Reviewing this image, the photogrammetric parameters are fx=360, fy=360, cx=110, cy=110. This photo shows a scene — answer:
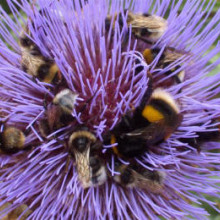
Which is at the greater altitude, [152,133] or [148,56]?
[148,56]

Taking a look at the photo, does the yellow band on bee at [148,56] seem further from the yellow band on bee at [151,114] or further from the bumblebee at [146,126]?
the yellow band on bee at [151,114]

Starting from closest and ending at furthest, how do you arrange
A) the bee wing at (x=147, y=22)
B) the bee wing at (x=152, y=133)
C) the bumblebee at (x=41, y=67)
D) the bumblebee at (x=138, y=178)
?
the bee wing at (x=152, y=133) → the bumblebee at (x=138, y=178) → the bumblebee at (x=41, y=67) → the bee wing at (x=147, y=22)

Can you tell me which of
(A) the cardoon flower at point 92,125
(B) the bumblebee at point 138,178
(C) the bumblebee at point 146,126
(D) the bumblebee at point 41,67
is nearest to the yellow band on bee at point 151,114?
(C) the bumblebee at point 146,126

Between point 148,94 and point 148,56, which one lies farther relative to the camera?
point 148,56

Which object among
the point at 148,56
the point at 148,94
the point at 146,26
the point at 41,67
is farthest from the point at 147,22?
the point at 41,67

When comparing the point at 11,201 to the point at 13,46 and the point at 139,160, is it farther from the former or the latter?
the point at 13,46

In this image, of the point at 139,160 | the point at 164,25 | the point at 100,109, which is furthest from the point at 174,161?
the point at 164,25

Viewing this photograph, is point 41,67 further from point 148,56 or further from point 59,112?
point 148,56

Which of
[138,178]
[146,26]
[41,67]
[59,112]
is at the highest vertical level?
[146,26]
